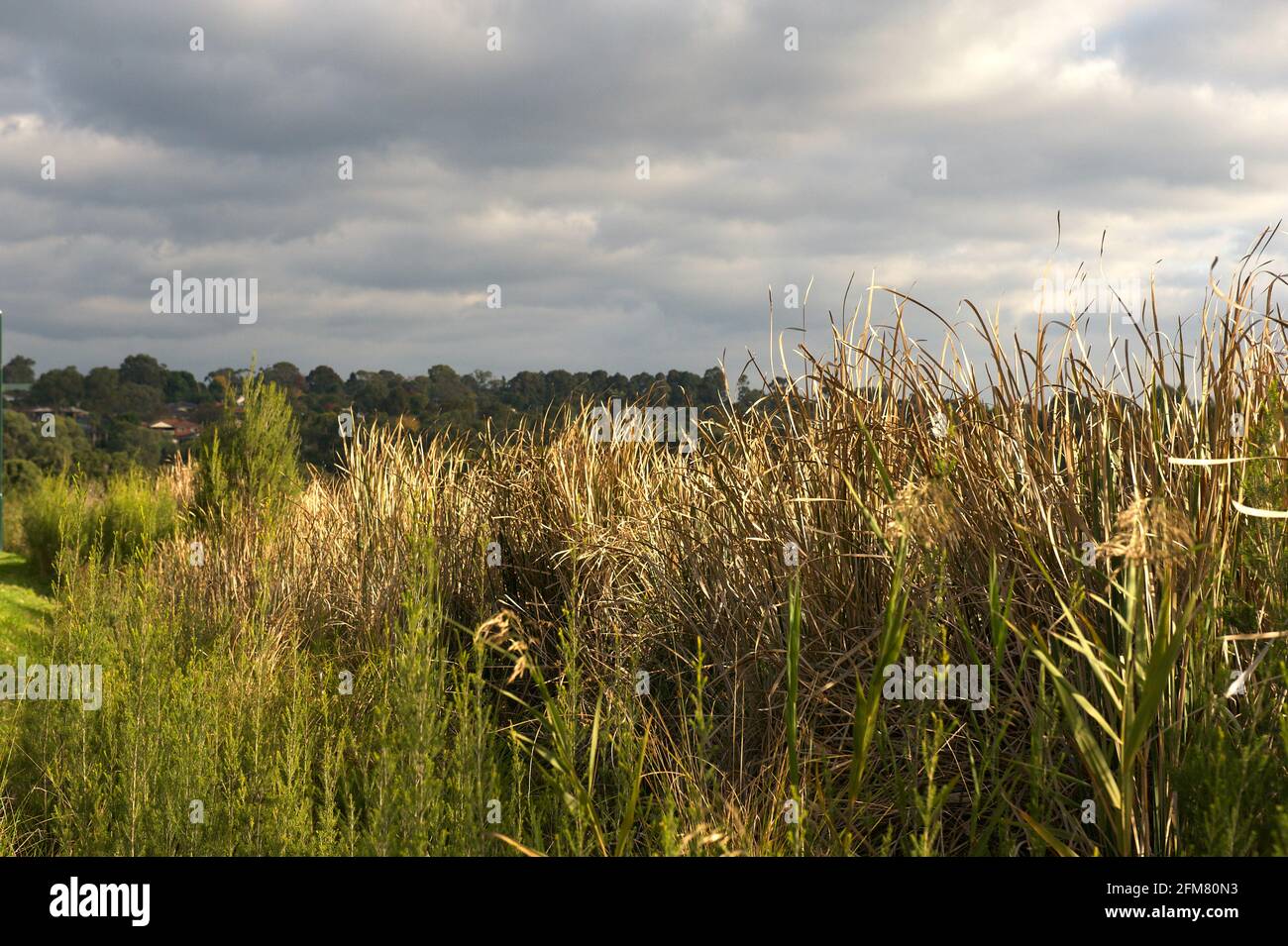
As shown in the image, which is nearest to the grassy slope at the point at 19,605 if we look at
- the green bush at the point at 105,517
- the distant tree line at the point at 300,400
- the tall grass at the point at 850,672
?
the green bush at the point at 105,517

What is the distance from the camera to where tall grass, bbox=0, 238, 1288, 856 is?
7.61ft

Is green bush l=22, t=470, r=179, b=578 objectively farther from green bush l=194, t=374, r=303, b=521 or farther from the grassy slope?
green bush l=194, t=374, r=303, b=521

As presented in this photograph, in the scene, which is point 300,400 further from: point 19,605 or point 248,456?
point 19,605

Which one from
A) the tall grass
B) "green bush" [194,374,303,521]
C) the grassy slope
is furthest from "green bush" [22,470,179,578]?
the tall grass

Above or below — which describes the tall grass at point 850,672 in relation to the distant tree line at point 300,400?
below

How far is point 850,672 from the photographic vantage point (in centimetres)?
312

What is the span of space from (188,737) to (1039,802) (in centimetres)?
319

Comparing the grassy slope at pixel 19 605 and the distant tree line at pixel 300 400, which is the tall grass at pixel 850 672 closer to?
the distant tree line at pixel 300 400

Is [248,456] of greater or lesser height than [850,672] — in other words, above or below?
above

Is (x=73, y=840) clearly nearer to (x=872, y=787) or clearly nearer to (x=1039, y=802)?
(x=872, y=787)

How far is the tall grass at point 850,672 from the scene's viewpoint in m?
2.32

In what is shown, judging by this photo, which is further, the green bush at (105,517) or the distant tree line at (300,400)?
the green bush at (105,517)

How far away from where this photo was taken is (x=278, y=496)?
10.3 metres

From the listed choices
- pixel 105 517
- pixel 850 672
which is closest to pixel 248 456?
pixel 105 517
